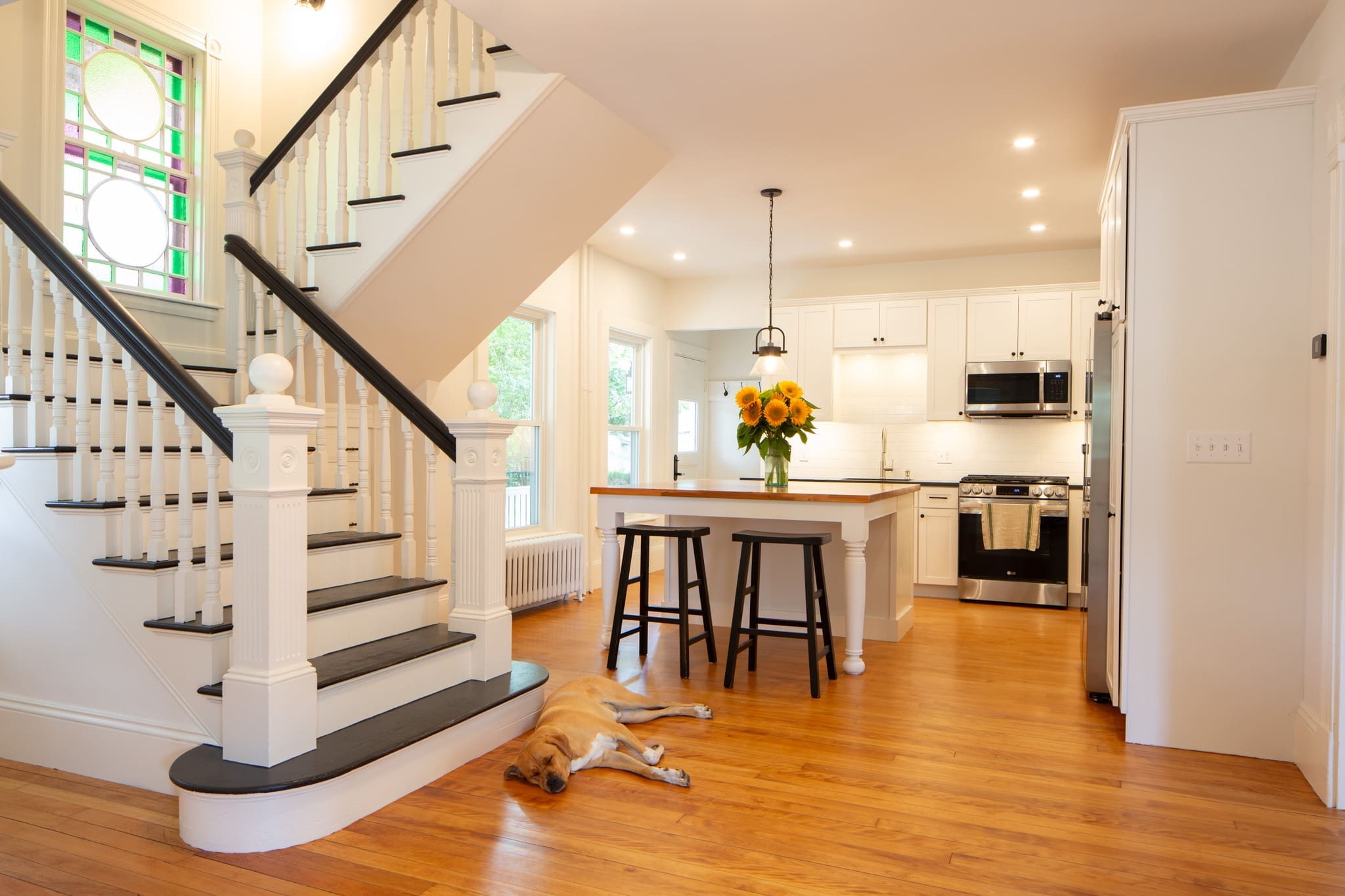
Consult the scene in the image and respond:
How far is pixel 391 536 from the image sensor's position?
3422 millimetres

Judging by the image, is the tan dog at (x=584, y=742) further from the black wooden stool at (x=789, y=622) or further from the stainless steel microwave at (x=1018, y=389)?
the stainless steel microwave at (x=1018, y=389)

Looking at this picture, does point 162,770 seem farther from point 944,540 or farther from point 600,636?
point 944,540

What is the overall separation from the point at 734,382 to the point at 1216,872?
7.09m

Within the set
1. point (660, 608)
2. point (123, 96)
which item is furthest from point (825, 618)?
point (123, 96)

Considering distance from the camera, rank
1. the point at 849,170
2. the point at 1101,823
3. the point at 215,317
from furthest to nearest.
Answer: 1. the point at 849,170
2. the point at 215,317
3. the point at 1101,823

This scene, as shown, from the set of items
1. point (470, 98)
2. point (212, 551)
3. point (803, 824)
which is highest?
point (470, 98)

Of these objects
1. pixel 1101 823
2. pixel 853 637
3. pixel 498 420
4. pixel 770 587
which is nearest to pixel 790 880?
pixel 1101 823

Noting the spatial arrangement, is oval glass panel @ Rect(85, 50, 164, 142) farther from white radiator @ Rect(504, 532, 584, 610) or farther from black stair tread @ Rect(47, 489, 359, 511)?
white radiator @ Rect(504, 532, 584, 610)

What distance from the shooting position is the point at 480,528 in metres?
3.25

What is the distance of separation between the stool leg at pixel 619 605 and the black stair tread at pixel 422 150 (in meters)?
1.96

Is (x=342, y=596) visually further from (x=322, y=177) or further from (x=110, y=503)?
(x=322, y=177)

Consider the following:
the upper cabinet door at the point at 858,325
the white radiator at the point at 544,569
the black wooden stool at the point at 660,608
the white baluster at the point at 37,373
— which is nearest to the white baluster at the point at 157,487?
the white baluster at the point at 37,373

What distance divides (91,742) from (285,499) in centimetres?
114

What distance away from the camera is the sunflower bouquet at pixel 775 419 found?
4.58 m
